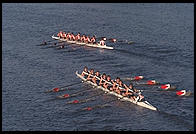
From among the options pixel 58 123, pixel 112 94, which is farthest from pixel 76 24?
pixel 58 123

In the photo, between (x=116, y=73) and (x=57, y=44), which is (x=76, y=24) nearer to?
(x=57, y=44)

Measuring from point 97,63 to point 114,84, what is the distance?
65.5 feet

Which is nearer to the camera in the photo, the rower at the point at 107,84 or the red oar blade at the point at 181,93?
the red oar blade at the point at 181,93

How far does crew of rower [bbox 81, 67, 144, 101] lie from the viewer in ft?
243

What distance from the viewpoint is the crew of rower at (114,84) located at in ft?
243

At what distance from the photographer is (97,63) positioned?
315ft

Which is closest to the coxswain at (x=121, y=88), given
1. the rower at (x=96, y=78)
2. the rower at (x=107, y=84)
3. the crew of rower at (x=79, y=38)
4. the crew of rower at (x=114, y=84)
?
the crew of rower at (x=114, y=84)

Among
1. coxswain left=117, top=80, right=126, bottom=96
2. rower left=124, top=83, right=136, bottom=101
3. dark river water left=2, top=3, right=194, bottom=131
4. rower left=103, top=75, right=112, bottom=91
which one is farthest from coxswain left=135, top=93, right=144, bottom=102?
rower left=103, top=75, right=112, bottom=91

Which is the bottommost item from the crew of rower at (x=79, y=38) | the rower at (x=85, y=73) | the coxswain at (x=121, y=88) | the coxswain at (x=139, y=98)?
the coxswain at (x=139, y=98)

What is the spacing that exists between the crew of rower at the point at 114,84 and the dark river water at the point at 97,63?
1.96 meters

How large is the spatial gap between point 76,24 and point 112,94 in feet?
225

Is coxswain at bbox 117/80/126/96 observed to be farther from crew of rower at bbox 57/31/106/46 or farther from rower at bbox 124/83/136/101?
crew of rower at bbox 57/31/106/46

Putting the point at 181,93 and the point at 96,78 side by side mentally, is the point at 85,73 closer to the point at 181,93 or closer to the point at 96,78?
the point at 96,78

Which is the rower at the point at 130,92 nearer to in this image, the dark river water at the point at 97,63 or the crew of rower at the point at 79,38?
the dark river water at the point at 97,63
